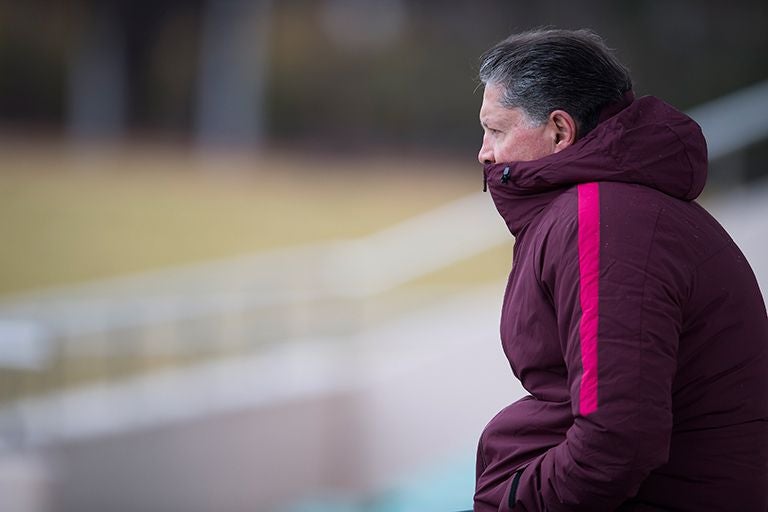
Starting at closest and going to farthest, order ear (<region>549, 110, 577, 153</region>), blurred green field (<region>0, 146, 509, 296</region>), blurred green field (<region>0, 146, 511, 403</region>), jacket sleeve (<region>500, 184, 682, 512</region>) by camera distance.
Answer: jacket sleeve (<region>500, 184, 682, 512</region>) < ear (<region>549, 110, 577, 153</region>) < blurred green field (<region>0, 146, 511, 403</region>) < blurred green field (<region>0, 146, 509, 296</region>)

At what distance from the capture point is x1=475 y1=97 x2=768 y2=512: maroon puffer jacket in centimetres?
167

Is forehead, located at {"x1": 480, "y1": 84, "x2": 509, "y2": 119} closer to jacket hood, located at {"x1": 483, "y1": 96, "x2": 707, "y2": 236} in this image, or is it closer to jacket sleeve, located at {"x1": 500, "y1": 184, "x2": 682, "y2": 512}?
jacket hood, located at {"x1": 483, "y1": 96, "x2": 707, "y2": 236}

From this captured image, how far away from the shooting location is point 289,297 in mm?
7910

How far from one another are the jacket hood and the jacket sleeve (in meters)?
0.07

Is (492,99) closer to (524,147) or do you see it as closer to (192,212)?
(524,147)

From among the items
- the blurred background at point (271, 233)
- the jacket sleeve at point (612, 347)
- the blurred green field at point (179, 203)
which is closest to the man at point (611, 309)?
the jacket sleeve at point (612, 347)

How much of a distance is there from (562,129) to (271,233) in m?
10.7

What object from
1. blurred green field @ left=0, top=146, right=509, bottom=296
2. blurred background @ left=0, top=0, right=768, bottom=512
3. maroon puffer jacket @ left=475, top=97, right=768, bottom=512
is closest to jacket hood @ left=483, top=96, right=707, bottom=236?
maroon puffer jacket @ left=475, top=97, right=768, bottom=512

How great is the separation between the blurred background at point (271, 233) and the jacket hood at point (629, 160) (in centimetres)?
82

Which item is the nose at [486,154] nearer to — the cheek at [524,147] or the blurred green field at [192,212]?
the cheek at [524,147]

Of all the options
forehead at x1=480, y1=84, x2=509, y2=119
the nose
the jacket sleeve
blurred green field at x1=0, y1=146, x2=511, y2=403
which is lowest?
blurred green field at x1=0, y1=146, x2=511, y2=403

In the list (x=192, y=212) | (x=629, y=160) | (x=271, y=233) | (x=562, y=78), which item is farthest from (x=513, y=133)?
(x=192, y=212)

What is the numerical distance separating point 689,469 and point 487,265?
23.2ft

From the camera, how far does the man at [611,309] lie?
5.49 ft
